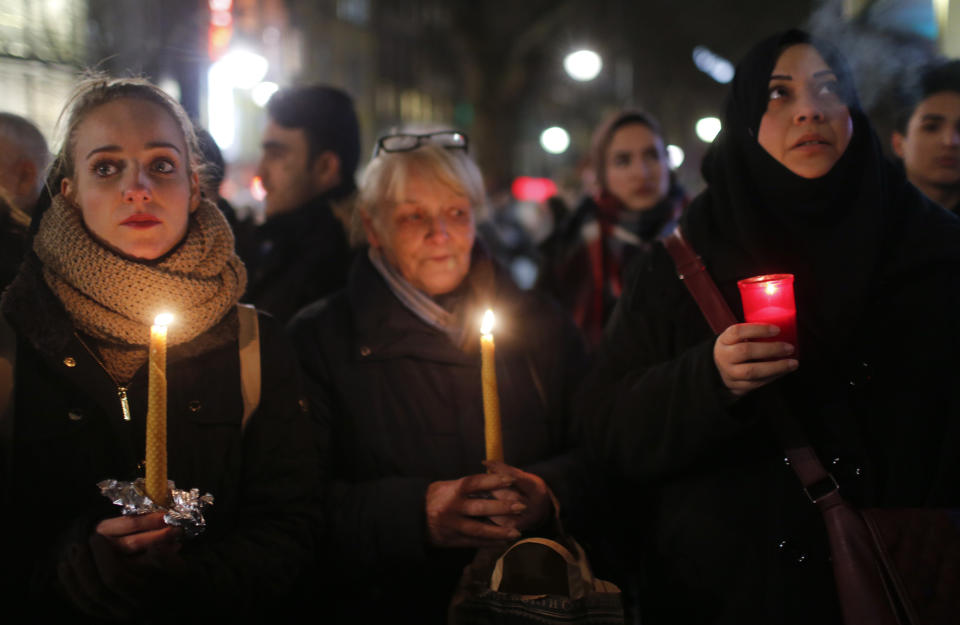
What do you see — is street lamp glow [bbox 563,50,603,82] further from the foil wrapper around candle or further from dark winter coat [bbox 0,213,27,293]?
the foil wrapper around candle

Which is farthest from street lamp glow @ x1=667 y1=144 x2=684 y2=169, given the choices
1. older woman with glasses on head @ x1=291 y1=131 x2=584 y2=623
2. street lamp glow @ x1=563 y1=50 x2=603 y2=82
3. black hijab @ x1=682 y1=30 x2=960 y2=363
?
street lamp glow @ x1=563 y1=50 x2=603 y2=82

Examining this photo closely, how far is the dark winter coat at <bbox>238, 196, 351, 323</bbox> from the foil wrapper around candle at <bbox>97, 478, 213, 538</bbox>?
6.30 ft

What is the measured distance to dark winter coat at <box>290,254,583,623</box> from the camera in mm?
2342

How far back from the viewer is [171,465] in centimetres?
189

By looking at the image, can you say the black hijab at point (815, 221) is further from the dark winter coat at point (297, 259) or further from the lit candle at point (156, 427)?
the dark winter coat at point (297, 259)

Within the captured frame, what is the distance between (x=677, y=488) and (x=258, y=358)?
135cm

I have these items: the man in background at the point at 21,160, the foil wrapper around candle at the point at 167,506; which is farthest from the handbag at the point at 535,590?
the man in background at the point at 21,160

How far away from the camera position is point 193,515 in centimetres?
157

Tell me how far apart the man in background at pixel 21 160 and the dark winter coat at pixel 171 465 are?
84 cm

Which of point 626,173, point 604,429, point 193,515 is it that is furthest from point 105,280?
point 626,173

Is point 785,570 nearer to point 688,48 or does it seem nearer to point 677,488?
point 677,488

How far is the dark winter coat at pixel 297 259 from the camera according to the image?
3531 mm

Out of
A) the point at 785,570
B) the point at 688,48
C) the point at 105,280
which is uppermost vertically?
the point at 688,48

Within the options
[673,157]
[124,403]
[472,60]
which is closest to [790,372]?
[124,403]
